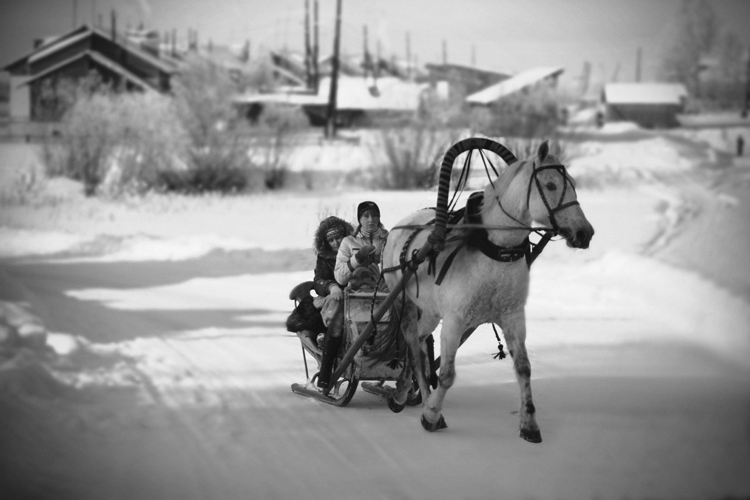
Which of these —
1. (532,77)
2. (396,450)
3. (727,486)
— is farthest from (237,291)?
(532,77)

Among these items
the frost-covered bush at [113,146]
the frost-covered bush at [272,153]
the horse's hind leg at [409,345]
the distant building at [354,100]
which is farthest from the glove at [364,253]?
the distant building at [354,100]

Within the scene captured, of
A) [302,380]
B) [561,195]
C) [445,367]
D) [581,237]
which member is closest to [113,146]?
[302,380]

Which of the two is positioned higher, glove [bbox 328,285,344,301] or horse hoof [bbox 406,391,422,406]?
glove [bbox 328,285,344,301]

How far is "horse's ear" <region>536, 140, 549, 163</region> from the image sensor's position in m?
5.47

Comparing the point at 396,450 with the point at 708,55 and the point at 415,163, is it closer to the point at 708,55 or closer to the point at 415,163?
the point at 415,163

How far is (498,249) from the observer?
19.1 ft

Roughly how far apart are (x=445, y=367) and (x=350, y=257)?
139 centimetres

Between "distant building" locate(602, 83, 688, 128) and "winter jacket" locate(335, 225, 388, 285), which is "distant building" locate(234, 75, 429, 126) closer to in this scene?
"distant building" locate(602, 83, 688, 128)

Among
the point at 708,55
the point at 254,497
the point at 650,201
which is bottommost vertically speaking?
the point at 254,497

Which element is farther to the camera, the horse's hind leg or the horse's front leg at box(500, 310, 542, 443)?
the horse's hind leg

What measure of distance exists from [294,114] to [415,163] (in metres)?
19.3

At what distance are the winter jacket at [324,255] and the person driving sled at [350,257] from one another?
0.15m

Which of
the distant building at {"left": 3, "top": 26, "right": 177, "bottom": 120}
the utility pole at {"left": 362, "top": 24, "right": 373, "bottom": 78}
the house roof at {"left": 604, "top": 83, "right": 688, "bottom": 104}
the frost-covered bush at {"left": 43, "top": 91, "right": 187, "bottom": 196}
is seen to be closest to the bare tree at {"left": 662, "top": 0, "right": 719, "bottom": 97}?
the house roof at {"left": 604, "top": 83, "right": 688, "bottom": 104}

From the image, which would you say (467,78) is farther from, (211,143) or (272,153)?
(211,143)
